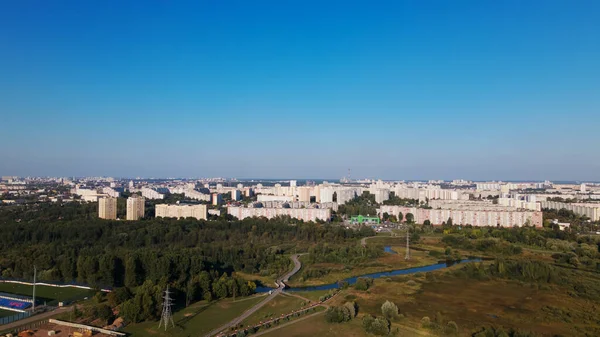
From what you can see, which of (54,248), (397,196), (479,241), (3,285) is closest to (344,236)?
(479,241)

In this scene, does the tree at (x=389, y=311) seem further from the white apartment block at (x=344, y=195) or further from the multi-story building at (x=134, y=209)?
the white apartment block at (x=344, y=195)

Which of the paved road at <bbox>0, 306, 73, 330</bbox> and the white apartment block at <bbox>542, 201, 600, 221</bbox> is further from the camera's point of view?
the white apartment block at <bbox>542, 201, 600, 221</bbox>

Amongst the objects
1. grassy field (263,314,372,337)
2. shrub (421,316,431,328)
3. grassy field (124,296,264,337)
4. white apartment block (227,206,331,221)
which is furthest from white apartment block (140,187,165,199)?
shrub (421,316,431,328)

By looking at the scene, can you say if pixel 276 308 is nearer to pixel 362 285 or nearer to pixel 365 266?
pixel 362 285

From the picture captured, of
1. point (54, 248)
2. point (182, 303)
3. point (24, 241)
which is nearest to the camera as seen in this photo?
point (182, 303)

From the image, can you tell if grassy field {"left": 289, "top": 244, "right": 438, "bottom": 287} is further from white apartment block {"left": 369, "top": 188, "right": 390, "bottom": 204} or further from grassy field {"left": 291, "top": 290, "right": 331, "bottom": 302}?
white apartment block {"left": 369, "top": 188, "right": 390, "bottom": 204}

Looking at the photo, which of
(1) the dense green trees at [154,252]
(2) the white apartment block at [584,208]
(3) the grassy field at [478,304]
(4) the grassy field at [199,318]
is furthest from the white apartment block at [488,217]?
(4) the grassy field at [199,318]

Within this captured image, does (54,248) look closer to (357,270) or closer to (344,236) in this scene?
(357,270)
